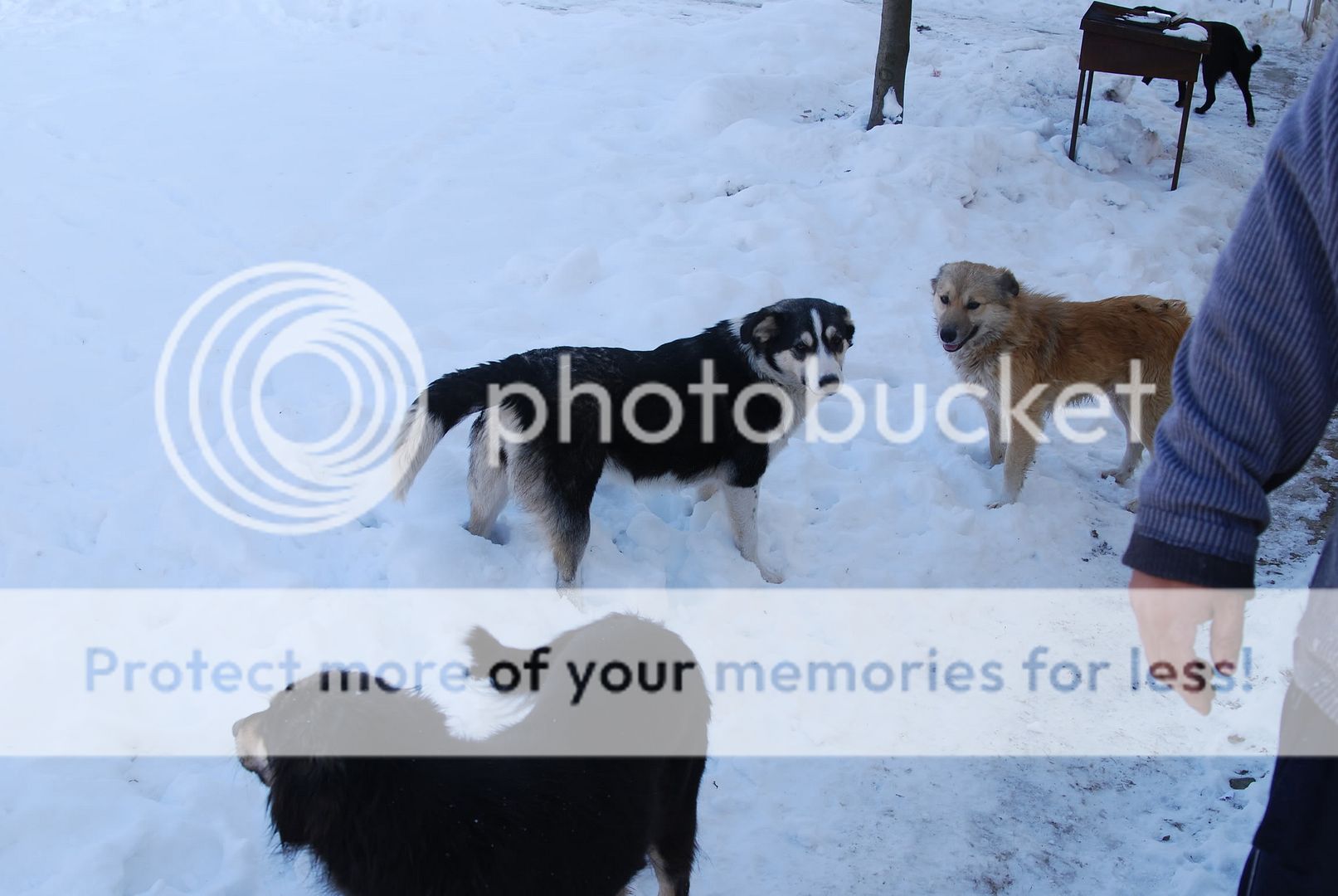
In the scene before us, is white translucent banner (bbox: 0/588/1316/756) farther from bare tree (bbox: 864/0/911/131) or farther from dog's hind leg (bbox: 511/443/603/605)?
bare tree (bbox: 864/0/911/131)

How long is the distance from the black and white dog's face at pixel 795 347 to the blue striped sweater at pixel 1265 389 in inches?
118

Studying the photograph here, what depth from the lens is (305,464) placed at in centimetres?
491

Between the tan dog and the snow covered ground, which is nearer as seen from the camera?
the snow covered ground

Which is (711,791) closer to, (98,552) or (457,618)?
(457,618)

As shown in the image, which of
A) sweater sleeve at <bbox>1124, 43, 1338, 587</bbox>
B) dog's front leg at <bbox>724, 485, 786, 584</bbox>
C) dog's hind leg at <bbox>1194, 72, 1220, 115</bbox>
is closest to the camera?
sweater sleeve at <bbox>1124, 43, 1338, 587</bbox>

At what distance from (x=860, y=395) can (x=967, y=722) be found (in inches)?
96.5

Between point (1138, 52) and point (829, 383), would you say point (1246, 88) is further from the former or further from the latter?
point (829, 383)

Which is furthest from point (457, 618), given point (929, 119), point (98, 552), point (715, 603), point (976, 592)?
point (929, 119)

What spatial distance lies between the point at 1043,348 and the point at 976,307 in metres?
0.43

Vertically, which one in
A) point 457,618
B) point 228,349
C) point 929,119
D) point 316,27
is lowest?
point 457,618

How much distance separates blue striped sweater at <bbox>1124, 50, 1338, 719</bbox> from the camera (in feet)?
5.31

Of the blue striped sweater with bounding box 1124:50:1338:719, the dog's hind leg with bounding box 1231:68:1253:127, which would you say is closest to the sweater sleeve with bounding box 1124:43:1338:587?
the blue striped sweater with bounding box 1124:50:1338:719

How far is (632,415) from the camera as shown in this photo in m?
4.37

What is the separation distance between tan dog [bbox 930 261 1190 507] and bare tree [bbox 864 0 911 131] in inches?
169
